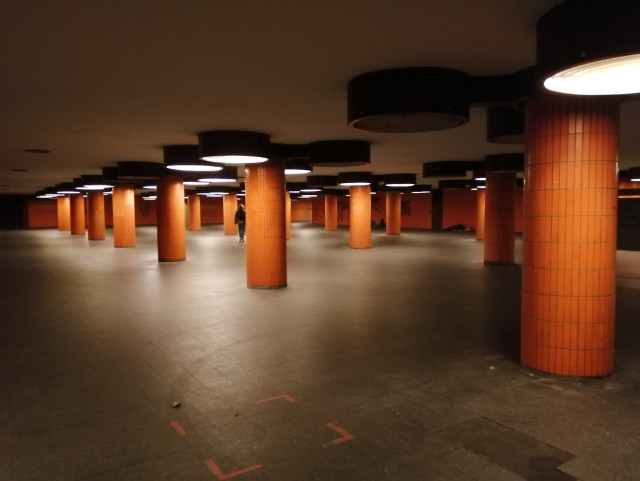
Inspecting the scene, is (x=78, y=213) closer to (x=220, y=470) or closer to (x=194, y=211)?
(x=194, y=211)

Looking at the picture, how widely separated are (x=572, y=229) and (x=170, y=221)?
15219mm

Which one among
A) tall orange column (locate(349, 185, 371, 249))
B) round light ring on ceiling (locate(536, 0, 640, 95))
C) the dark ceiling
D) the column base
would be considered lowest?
the column base

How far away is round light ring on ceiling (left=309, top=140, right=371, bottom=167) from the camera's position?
11477 mm

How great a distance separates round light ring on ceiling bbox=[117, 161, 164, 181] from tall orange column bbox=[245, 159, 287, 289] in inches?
225

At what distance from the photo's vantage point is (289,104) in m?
7.49

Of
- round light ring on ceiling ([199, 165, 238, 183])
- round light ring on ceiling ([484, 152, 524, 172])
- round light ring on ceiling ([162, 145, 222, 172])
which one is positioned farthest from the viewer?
round light ring on ceiling ([199, 165, 238, 183])

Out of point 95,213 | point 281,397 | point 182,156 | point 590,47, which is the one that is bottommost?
point 281,397

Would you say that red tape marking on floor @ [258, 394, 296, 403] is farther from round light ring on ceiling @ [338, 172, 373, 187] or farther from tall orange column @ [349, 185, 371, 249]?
tall orange column @ [349, 185, 371, 249]

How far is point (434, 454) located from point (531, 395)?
1.81 m

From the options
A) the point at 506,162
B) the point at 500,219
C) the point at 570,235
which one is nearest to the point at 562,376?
the point at 570,235

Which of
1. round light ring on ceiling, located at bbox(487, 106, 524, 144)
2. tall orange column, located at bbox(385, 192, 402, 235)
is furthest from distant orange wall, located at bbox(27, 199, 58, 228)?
round light ring on ceiling, located at bbox(487, 106, 524, 144)

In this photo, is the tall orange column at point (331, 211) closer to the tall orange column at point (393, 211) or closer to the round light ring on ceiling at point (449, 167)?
the tall orange column at point (393, 211)

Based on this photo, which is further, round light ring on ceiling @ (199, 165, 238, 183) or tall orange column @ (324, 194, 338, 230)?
tall orange column @ (324, 194, 338, 230)

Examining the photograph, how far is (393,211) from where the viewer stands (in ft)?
109
